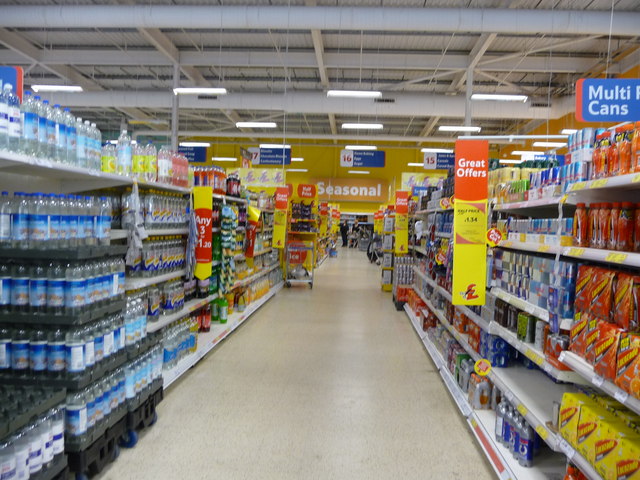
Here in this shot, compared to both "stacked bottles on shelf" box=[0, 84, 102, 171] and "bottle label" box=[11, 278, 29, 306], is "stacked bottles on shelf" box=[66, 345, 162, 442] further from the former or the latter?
"stacked bottles on shelf" box=[0, 84, 102, 171]

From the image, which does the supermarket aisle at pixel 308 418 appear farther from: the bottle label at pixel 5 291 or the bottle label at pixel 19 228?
the bottle label at pixel 19 228

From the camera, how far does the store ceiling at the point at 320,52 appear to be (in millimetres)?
9375

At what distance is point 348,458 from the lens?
3.29 metres

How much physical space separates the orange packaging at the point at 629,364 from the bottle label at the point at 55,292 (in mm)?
2818

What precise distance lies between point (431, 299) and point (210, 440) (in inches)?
150

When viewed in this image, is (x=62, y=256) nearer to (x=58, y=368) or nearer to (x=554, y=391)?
(x=58, y=368)

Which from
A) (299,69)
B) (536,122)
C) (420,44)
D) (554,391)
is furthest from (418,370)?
(536,122)

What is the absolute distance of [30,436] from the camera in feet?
7.50

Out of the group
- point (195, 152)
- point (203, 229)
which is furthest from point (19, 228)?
point (195, 152)

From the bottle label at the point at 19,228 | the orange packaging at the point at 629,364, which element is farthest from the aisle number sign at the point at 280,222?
the orange packaging at the point at 629,364

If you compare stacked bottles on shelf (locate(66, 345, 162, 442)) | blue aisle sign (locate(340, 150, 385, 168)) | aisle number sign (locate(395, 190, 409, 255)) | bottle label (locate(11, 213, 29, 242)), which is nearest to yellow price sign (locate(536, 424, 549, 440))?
stacked bottles on shelf (locate(66, 345, 162, 442))

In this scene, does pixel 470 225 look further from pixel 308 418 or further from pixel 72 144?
pixel 72 144

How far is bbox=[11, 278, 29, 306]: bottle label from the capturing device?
2.74 meters

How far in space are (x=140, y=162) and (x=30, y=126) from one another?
4.85ft
